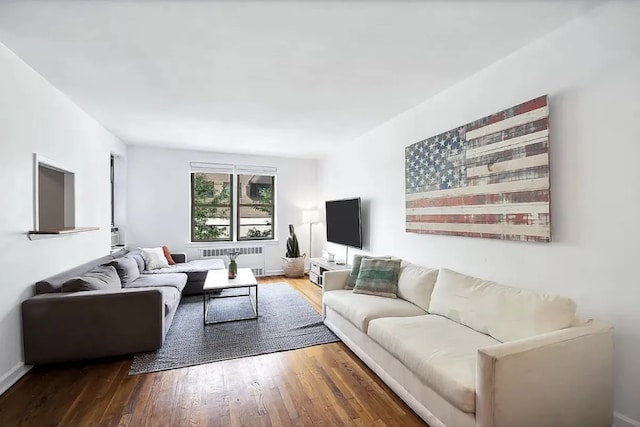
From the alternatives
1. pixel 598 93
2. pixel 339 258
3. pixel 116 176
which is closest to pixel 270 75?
pixel 598 93

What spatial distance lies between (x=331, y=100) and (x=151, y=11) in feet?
6.05

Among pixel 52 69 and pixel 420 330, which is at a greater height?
pixel 52 69

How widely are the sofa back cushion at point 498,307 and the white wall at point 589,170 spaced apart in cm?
23

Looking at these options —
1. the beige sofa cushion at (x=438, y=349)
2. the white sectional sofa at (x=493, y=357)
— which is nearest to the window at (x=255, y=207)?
the white sectional sofa at (x=493, y=357)

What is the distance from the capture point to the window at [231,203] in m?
6.04

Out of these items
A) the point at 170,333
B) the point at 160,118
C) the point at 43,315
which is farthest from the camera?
the point at 160,118

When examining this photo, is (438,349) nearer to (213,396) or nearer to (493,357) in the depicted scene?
(493,357)

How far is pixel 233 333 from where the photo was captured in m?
3.29

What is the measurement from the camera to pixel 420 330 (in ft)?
7.34

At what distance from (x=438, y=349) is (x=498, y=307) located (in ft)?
1.83

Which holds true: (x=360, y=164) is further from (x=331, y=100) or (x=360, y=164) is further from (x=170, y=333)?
(x=170, y=333)

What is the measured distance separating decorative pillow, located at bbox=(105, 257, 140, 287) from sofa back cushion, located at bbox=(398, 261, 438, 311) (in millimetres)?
3131

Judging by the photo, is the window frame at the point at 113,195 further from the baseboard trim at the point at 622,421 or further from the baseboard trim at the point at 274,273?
the baseboard trim at the point at 622,421

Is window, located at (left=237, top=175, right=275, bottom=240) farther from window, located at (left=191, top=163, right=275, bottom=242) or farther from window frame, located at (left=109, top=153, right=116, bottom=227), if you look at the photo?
window frame, located at (left=109, top=153, right=116, bottom=227)
